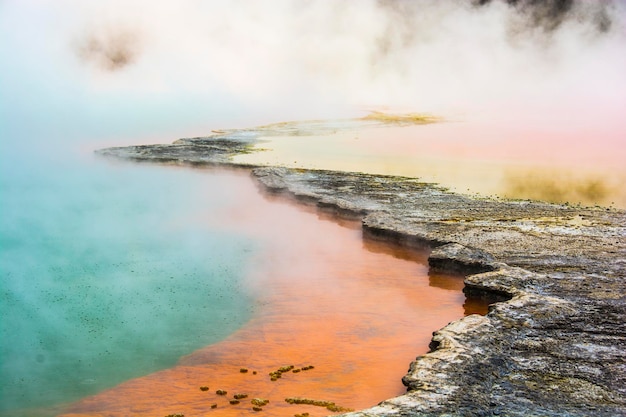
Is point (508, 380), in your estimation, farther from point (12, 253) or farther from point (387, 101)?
point (387, 101)

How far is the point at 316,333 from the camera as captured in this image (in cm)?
583

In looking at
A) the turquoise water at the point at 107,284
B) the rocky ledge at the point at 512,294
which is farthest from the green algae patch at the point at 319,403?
the turquoise water at the point at 107,284

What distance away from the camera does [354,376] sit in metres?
5.02

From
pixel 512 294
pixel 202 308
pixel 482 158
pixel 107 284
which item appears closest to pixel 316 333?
pixel 202 308

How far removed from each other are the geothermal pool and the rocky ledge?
445 millimetres

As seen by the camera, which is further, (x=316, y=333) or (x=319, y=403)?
(x=316, y=333)

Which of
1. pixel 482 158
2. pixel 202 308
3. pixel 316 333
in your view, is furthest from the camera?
pixel 482 158

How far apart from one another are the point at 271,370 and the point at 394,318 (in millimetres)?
1504

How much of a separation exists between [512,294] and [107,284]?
4024mm

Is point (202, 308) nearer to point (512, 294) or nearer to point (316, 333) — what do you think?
point (316, 333)

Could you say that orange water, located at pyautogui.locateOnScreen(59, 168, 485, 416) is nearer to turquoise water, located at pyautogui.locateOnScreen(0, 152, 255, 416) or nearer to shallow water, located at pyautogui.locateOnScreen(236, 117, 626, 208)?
turquoise water, located at pyautogui.locateOnScreen(0, 152, 255, 416)

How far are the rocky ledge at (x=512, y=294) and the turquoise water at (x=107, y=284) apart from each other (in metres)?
1.99

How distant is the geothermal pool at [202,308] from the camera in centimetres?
484

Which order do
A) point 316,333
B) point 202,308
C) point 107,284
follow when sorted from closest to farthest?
point 316,333 < point 202,308 < point 107,284
